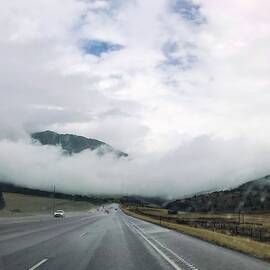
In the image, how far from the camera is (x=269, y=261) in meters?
20.2

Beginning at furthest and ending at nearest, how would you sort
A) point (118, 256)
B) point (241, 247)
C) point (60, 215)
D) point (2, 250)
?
point (60, 215)
point (241, 247)
point (2, 250)
point (118, 256)

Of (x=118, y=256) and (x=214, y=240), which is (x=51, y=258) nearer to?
(x=118, y=256)

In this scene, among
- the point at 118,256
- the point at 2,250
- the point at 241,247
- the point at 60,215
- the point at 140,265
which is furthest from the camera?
the point at 60,215

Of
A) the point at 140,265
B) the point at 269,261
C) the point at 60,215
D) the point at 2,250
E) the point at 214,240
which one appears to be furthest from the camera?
the point at 60,215

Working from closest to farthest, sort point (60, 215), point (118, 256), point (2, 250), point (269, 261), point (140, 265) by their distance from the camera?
point (140, 265) < point (269, 261) < point (118, 256) < point (2, 250) < point (60, 215)

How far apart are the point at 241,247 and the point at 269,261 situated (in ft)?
20.2

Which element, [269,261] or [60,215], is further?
[60,215]

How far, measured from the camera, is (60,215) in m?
97.7

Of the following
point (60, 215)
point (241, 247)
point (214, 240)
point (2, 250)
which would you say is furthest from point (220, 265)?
point (60, 215)

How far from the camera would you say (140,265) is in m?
18.4

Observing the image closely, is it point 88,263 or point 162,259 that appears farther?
point 162,259

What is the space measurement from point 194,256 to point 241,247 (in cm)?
471

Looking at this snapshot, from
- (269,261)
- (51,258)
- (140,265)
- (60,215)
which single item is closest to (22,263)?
(51,258)

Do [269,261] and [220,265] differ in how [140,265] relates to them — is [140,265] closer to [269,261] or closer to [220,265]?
[220,265]
